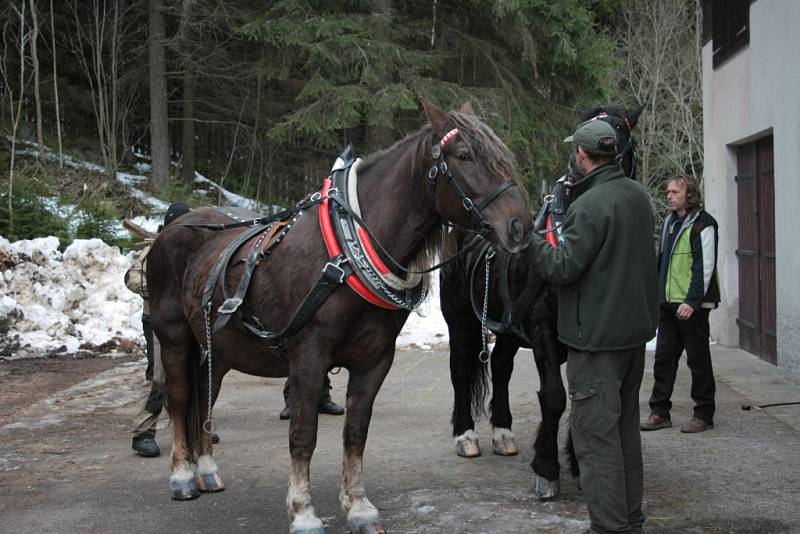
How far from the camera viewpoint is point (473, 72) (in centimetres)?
1641

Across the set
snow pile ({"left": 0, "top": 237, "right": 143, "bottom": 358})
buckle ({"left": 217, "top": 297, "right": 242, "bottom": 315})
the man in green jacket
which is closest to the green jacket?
the man in green jacket

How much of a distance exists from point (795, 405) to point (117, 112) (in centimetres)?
1654

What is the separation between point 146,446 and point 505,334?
8.75 feet

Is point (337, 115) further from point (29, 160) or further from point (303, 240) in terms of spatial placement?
point (303, 240)

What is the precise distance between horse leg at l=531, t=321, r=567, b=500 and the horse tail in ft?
6.75

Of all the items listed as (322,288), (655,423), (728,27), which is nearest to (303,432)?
(322,288)

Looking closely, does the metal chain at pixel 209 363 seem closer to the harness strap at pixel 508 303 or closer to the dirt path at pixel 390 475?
the dirt path at pixel 390 475

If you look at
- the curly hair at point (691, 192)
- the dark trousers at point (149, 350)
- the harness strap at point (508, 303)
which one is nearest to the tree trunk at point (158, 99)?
the dark trousers at point (149, 350)

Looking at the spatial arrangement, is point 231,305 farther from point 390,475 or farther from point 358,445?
point 390,475

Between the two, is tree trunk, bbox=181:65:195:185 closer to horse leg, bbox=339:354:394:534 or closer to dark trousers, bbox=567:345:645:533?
horse leg, bbox=339:354:394:534

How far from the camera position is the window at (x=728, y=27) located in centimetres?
967

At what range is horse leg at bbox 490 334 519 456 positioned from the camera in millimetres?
5754

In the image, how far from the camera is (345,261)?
13.0ft

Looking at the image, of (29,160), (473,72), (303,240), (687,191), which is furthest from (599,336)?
(29,160)
